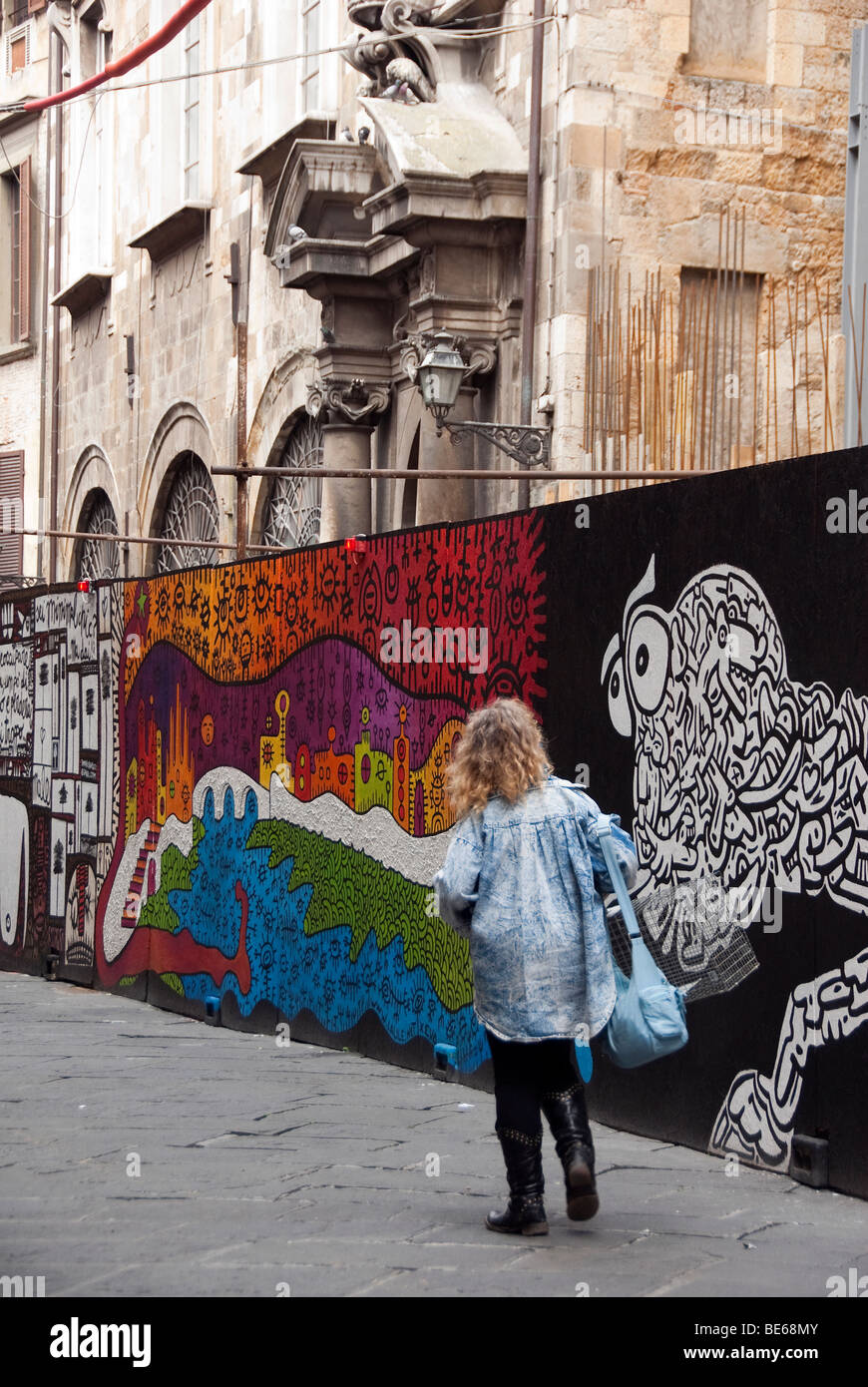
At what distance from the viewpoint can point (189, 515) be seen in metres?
20.2

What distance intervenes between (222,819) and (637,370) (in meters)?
4.35

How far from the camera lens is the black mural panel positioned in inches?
234

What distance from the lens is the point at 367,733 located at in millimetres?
8836

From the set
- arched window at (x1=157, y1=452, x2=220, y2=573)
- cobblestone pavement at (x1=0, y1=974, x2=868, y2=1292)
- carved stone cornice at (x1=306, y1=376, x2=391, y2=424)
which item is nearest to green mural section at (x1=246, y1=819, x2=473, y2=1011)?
cobblestone pavement at (x1=0, y1=974, x2=868, y2=1292)

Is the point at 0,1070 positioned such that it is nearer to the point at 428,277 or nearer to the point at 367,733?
the point at 367,733

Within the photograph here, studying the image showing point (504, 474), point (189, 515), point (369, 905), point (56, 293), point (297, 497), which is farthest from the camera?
point (56, 293)

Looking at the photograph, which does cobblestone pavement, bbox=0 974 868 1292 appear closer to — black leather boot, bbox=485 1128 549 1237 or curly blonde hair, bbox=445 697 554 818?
black leather boot, bbox=485 1128 549 1237

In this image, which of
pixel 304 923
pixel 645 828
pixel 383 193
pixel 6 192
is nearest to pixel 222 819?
pixel 304 923

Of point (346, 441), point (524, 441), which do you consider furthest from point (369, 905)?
point (346, 441)

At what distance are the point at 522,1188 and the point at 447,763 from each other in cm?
284

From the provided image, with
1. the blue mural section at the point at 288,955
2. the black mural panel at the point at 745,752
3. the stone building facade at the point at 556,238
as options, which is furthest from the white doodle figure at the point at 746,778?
the stone building facade at the point at 556,238

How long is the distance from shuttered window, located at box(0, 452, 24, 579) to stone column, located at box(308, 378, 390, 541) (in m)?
10.7

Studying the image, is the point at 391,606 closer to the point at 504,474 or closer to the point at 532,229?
the point at 504,474

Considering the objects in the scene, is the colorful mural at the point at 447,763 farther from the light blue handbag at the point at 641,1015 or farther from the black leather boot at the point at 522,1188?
the black leather boot at the point at 522,1188
